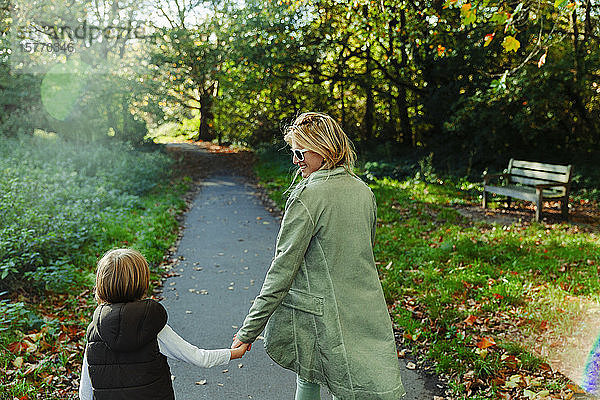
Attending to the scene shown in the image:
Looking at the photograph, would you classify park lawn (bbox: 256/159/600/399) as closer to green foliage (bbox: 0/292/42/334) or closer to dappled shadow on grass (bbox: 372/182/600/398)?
dappled shadow on grass (bbox: 372/182/600/398)

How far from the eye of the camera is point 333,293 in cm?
255

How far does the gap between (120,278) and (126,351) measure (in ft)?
1.11

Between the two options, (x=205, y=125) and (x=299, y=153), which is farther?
(x=205, y=125)

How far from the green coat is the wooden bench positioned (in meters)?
8.57

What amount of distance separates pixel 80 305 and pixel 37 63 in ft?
50.2

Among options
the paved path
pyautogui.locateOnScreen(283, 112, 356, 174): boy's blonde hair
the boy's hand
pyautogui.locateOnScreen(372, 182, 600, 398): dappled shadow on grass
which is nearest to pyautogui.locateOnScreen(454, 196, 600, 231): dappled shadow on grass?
pyautogui.locateOnScreen(372, 182, 600, 398): dappled shadow on grass

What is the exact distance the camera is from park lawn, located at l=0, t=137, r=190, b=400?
4473 mm

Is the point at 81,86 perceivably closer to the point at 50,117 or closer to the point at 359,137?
the point at 50,117

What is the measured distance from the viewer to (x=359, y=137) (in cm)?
2161

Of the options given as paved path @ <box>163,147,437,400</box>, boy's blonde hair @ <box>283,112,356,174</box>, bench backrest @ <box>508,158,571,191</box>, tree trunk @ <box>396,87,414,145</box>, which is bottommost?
paved path @ <box>163,147,437,400</box>

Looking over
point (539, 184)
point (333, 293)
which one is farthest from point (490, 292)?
point (539, 184)

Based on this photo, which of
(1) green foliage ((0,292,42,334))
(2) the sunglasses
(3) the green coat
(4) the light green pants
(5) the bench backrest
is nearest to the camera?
(3) the green coat

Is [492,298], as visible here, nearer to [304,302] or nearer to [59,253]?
[304,302]

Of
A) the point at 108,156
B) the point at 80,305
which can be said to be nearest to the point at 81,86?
the point at 108,156
